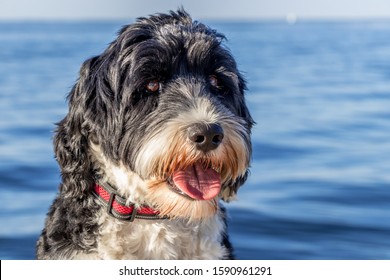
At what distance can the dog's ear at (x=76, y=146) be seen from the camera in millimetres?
5215

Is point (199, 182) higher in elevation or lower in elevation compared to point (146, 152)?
lower

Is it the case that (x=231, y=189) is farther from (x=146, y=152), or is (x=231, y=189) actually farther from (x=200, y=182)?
(x=146, y=152)

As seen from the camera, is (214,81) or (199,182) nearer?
(199,182)

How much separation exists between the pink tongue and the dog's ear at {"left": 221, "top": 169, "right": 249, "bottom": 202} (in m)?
0.25

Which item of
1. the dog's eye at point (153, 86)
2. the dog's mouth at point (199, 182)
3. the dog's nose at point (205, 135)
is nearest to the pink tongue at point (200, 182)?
the dog's mouth at point (199, 182)

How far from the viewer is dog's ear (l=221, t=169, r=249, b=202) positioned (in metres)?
5.40

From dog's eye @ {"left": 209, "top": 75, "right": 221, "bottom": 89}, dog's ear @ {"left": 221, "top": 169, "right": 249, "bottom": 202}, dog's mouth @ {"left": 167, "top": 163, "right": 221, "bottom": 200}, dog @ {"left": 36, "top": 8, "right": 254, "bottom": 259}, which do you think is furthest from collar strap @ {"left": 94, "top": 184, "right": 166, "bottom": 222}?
dog's eye @ {"left": 209, "top": 75, "right": 221, "bottom": 89}

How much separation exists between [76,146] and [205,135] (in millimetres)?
782

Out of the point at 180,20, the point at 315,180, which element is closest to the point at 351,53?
the point at 315,180

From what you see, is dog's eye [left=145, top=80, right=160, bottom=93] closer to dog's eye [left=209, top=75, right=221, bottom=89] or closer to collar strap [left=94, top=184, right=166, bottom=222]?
dog's eye [left=209, top=75, right=221, bottom=89]

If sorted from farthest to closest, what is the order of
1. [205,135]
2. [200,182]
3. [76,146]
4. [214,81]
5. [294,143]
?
[294,143], [214,81], [76,146], [200,182], [205,135]

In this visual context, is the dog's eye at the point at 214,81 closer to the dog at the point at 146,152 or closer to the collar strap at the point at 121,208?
the dog at the point at 146,152

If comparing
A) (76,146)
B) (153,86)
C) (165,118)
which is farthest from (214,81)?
(76,146)

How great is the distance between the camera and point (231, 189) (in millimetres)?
5461
